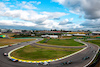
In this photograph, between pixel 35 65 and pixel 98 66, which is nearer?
pixel 98 66

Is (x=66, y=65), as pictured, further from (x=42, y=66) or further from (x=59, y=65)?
(x=42, y=66)

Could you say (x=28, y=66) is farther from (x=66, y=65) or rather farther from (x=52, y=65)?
(x=66, y=65)

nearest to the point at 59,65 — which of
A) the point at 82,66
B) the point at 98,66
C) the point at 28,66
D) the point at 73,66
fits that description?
the point at 73,66

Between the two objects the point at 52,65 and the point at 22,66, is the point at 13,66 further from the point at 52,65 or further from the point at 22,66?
the point at 52,65

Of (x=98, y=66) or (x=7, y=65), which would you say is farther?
(x=7, y=65)

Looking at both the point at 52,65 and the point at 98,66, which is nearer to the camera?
the point at 98,66

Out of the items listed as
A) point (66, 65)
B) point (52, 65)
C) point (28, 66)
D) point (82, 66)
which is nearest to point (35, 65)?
point (28, 66)

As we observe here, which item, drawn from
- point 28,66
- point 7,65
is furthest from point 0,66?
point 28,66
